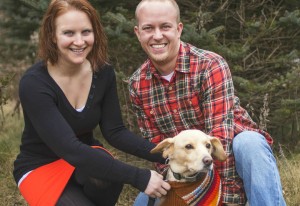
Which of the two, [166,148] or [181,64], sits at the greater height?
[181,64]

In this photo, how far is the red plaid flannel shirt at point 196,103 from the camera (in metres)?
3.34

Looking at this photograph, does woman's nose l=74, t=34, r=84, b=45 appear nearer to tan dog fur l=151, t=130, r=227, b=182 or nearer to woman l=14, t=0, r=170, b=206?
woman l=14, t=0, r=170, b=206

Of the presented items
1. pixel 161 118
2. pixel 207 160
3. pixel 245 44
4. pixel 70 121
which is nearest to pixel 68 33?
pixel 70 121

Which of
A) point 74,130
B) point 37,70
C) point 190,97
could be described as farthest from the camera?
point 190,97

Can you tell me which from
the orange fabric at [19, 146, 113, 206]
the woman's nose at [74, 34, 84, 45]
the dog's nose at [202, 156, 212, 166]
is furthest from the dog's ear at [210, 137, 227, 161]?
the woman's nose at [74, 34, 84, 45]


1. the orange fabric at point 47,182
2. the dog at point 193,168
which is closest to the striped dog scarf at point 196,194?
the dog at point 193,168

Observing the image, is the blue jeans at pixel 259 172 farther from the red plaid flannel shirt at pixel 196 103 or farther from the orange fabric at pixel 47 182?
the orange fabric at pixel 47 182

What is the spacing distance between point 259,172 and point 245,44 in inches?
87.5

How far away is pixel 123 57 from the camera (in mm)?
5465

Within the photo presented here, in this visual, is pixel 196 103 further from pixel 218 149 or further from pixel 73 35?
pixel 73 35

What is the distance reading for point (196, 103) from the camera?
3459 millimetres

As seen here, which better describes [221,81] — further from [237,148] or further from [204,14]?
[204,14]

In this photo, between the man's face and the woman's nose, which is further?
the man's face

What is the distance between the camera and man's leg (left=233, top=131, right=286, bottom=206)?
305cm
